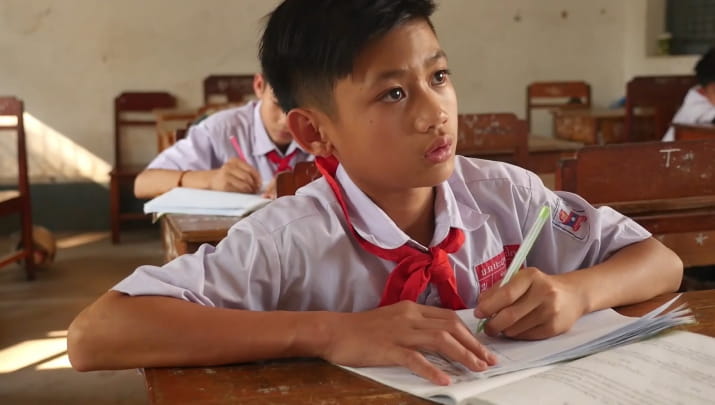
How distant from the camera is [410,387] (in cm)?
77

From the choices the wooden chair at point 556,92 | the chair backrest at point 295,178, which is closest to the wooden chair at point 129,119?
the wooden chair at point 556,92

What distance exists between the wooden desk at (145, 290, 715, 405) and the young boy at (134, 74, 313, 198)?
5.04ft

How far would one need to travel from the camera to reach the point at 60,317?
3445 millimetres

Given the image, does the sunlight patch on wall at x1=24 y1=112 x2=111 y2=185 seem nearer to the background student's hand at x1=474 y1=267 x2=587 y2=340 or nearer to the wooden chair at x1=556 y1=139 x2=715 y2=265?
the wooden chair at x1=556 y1=139 x2=715 y2=265

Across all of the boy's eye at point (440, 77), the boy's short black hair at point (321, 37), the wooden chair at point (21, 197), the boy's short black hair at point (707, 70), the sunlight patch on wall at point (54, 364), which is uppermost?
the boy's short black hair at point (707, 70)

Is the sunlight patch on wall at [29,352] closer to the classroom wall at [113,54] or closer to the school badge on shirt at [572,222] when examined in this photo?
the school badge on shirt at [572,222]

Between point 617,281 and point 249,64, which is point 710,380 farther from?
point 249,64

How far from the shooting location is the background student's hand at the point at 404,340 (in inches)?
31.3

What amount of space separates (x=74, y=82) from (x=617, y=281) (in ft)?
15.6

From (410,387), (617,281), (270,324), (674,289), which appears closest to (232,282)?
(270,324)

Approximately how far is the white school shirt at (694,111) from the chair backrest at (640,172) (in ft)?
9.00

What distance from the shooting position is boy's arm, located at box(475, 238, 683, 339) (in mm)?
867

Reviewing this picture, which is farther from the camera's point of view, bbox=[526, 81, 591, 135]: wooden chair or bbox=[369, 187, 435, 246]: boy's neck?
bbox=[526, 81, 591, 135]: wooden chair

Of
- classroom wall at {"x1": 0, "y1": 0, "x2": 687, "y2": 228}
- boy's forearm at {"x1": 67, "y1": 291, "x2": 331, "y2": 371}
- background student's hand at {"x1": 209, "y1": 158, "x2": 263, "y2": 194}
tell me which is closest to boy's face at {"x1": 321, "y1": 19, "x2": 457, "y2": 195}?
boy's forearm at {"x1": 67, "y1": 291, "x2": 331, "y2": 371}
